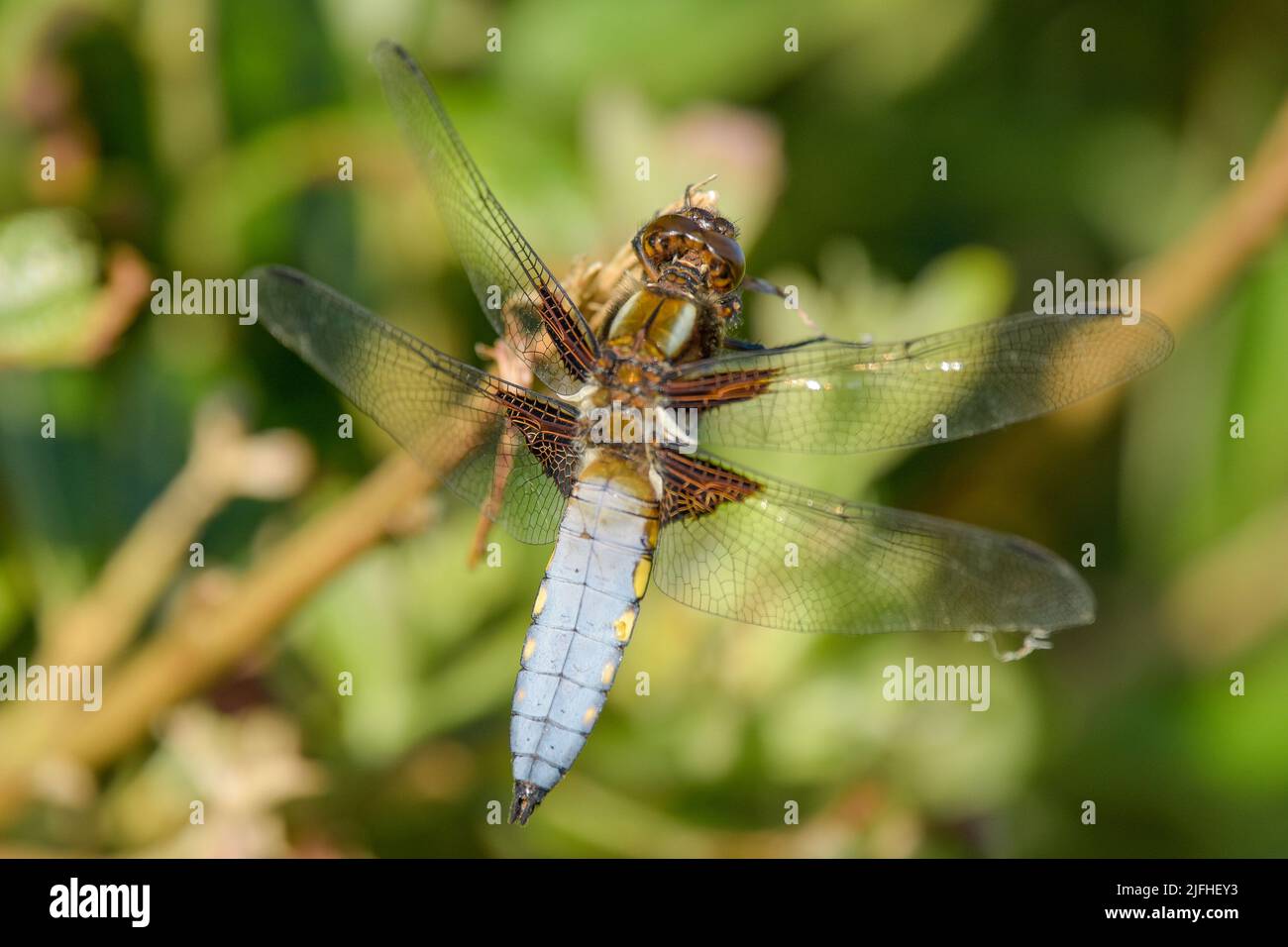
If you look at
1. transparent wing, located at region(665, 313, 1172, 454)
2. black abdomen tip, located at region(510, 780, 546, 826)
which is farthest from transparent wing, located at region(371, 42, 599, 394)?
black abdomen tip, located at region(510, 780, 546, 826)

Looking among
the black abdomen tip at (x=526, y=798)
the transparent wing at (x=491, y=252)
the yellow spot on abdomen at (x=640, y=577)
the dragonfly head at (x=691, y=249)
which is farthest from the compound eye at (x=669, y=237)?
the black abdomen tip at (x=526, y=798)

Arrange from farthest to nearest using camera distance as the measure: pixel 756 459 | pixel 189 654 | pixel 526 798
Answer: pixel 756 459
pixel 189 654
pixel 526 798

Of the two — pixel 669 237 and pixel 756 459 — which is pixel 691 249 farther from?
pixel 756 459

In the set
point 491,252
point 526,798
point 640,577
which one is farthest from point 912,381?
point 526,798

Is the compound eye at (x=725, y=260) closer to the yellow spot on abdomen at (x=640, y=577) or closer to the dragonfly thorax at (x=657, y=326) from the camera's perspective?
the dragonfly thorax at (x=657, y=326)

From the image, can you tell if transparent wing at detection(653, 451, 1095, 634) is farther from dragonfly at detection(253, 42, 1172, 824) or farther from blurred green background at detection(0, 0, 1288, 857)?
blurred green background at detection(0, 0, 1288, 857)
